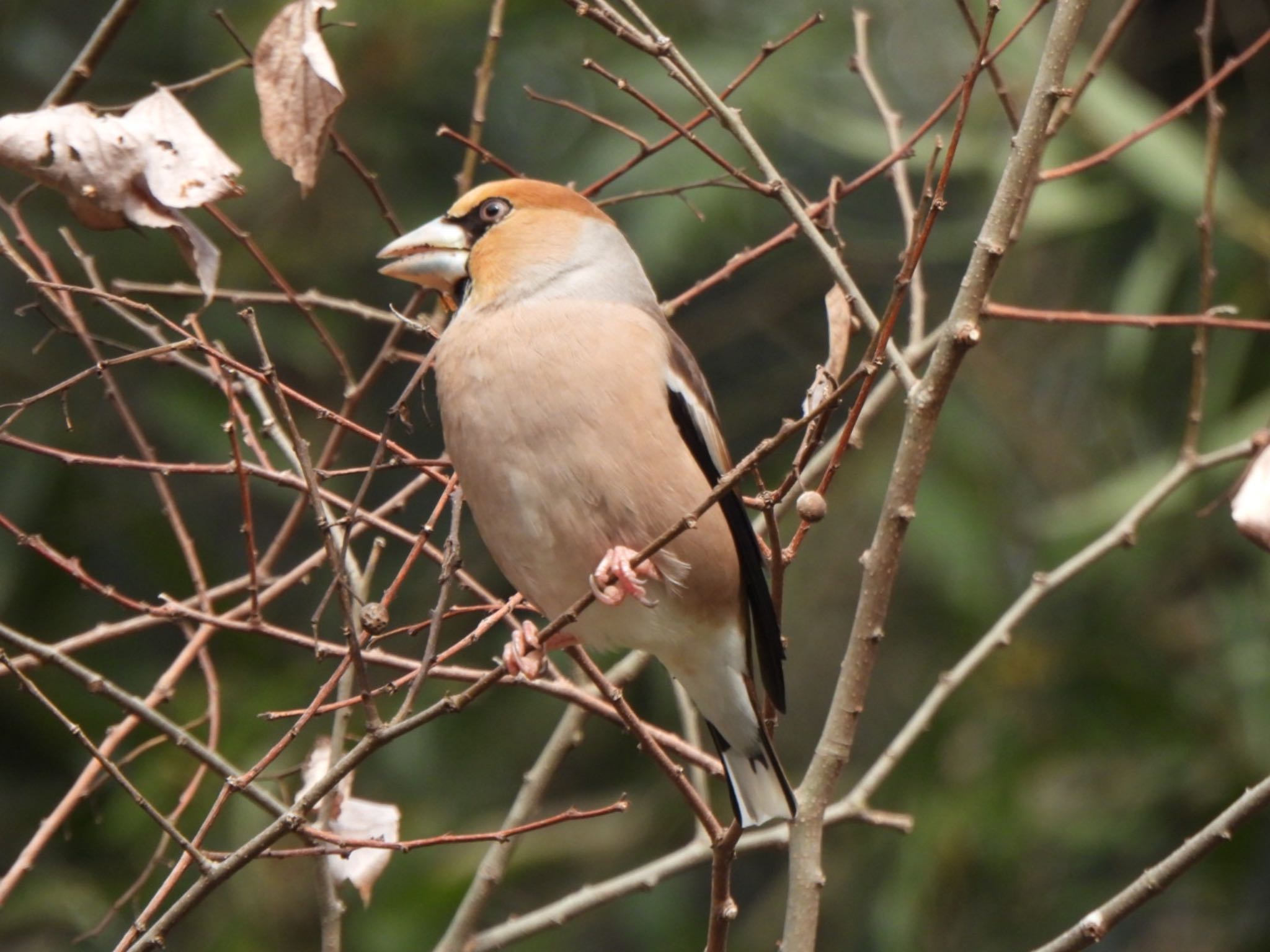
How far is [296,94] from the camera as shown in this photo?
101 inches

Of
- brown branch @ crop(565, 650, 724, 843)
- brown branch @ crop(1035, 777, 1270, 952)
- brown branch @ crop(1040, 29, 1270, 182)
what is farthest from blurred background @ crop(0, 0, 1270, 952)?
brown branch @ crop(565, 650, 724, 843)

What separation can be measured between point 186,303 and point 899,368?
4090mm

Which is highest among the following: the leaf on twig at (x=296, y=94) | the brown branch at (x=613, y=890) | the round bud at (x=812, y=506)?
the leaf on twig at (x=296, y=94)

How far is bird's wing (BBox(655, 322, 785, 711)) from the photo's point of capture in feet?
9.55

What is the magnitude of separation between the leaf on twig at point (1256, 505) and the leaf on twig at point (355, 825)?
4.72ft

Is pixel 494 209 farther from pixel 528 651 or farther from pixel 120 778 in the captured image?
pixel 120 778

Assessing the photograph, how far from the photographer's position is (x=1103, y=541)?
120 inches

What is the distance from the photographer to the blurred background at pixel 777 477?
5.55 meters

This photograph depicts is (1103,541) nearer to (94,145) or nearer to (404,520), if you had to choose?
(94,145)

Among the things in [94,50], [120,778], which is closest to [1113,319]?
[120,778]

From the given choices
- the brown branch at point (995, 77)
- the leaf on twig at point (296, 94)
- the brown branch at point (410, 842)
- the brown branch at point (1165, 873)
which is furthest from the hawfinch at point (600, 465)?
the brown branch at point (995, 77)

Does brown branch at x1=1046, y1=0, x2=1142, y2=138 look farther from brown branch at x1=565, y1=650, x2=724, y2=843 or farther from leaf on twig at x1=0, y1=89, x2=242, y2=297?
leaf on twig at x1=0, y1=89, x2=242, y2=297

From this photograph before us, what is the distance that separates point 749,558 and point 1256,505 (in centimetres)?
106

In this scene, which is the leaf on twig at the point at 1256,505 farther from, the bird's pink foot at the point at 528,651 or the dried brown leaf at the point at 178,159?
the dried brown leaf at the point at 178,159
